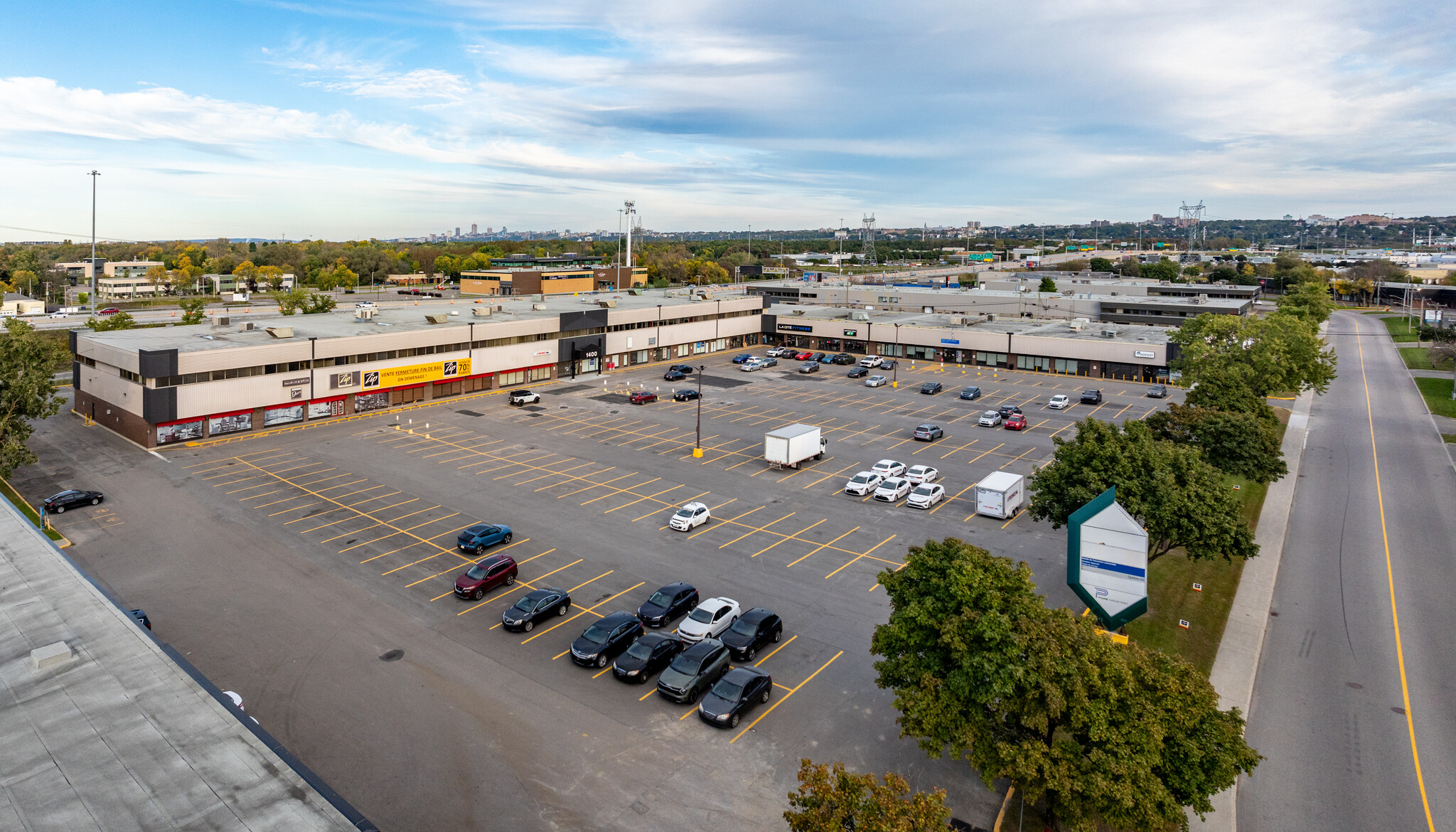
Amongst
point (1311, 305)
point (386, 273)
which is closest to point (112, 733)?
point (1311, 305)

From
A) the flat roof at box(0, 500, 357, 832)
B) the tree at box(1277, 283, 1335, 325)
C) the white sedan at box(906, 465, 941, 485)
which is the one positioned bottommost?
the flat roof at box(0, 500, 357, 832)

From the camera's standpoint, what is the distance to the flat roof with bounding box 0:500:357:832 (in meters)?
12.6

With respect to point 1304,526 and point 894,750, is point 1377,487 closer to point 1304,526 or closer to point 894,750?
point 1304,526

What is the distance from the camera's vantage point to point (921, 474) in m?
41.5

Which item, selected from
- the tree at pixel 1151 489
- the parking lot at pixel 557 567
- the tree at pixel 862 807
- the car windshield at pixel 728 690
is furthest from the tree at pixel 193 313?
the tree at pixel 862 807

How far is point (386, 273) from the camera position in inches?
6791

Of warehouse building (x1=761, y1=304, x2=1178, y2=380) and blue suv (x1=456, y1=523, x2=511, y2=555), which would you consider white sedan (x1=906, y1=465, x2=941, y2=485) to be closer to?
blue suv (x1=456, y1=523, x2=511, y2=555)

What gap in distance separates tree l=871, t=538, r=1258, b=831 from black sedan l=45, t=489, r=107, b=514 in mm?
39157

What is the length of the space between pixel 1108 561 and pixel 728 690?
1249 centimetres

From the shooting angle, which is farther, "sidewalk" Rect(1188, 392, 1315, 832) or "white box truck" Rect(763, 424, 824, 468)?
"white box truck" Rect(763, 424, 824, 468)

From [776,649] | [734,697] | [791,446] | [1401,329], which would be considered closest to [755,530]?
[791,446]

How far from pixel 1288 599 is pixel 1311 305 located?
86511mm

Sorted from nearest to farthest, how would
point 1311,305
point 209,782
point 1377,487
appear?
point 209,782, point 1377,487, point 1311,305

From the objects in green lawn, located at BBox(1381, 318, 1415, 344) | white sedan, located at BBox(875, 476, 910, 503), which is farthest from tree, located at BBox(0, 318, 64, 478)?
green lawn, located at BBox(1381, 318, 1415, 344)
